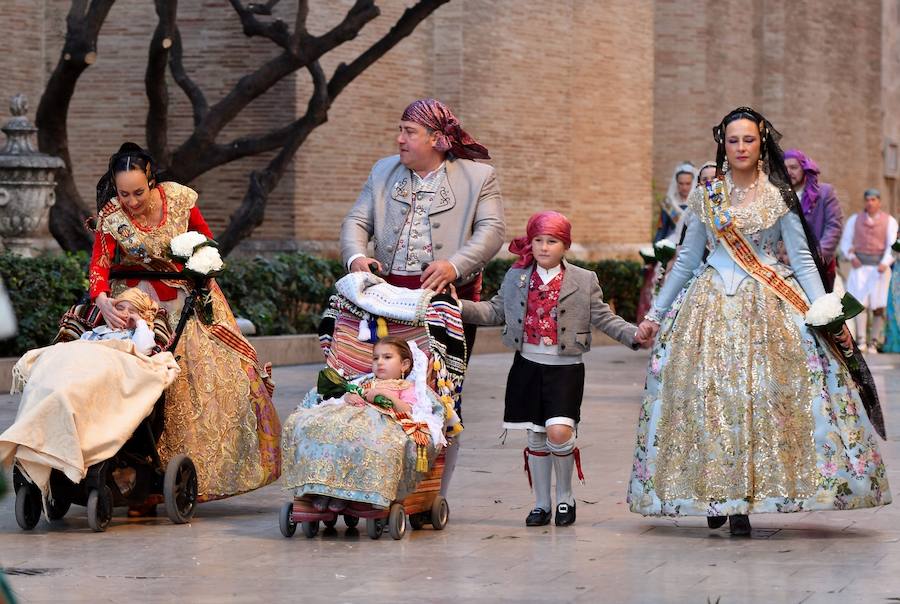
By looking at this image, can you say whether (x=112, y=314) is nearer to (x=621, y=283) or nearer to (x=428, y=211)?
(x=428, y=211)

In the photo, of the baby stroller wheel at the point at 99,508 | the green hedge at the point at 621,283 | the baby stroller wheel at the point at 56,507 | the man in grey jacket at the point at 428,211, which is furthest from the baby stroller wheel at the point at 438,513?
the green hedge at the point at 621,283

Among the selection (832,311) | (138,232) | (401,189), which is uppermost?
(401,189)

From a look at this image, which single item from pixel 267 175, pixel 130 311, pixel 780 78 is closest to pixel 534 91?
pixel 267 175

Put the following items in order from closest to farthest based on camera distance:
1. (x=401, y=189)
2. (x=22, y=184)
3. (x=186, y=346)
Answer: (x=401, y=189) → (x=186, y=346) → (x=22, y=184)

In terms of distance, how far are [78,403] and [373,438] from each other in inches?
50.1

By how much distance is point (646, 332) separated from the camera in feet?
26.5

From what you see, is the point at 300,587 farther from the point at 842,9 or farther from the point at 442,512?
the point at 842,9

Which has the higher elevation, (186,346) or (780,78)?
(780,78)

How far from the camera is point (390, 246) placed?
8.34 metres

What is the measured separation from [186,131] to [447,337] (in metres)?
13.5

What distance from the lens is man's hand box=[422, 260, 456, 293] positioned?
8008 millimetres

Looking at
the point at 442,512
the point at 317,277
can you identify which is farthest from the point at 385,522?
the point at 317,277

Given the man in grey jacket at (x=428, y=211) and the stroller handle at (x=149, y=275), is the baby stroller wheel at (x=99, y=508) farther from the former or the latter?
the man in grey jacket at (x=428, y=211)

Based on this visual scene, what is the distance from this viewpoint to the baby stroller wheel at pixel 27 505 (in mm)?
8094
